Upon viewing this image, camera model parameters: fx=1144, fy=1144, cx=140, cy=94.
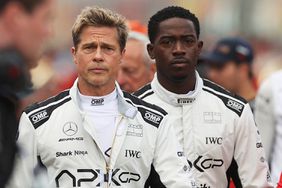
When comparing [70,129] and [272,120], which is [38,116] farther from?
[272,120]

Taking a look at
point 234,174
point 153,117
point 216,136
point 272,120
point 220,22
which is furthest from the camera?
point 220,22

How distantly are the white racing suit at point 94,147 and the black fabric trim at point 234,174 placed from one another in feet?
2.69

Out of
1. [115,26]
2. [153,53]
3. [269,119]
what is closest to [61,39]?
[269,119]

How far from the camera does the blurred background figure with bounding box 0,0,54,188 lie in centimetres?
363

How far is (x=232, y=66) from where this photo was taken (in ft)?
37.3

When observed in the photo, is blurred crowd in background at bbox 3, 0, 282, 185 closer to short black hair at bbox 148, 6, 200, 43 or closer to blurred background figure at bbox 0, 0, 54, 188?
short black hair at bbox 148, 6, 200, 43

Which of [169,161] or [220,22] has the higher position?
[220,22]

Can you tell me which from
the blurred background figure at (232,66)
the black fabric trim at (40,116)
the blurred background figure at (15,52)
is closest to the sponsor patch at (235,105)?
the black fabric trim at (40,116)

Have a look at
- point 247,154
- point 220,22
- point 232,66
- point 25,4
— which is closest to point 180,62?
point 247,154

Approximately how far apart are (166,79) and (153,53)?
260 millimetres

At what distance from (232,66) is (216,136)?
3782 millimetres

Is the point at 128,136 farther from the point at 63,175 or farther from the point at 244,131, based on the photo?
the point at 244,131

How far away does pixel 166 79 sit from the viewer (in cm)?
787

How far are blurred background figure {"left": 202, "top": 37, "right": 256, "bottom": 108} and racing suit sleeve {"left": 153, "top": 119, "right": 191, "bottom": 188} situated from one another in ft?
13.0
